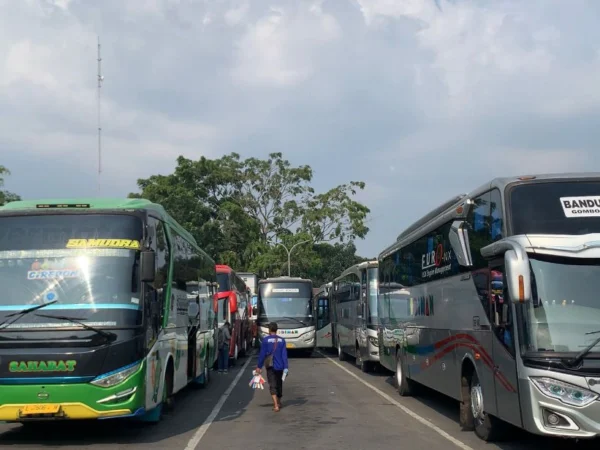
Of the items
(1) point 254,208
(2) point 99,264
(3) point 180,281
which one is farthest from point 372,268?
(1) point 254,208

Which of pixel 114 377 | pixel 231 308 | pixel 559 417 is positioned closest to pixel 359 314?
pixel 231 308

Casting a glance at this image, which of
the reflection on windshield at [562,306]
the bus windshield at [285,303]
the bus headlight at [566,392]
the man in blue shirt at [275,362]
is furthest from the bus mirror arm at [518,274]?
the bus windshield at [285,303]

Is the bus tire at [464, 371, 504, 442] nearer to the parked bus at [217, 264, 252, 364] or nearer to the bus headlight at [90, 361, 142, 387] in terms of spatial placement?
the bus headlight at [90, 361, 142, 387]

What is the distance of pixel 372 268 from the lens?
819 inches

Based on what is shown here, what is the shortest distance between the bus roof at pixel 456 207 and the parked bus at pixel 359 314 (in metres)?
2.13

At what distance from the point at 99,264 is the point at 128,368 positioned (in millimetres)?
1443

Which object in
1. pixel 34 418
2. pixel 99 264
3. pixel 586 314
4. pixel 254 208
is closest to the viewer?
pixel 586 314

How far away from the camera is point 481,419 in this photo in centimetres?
989

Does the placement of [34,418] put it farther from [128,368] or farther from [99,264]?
[99,264]

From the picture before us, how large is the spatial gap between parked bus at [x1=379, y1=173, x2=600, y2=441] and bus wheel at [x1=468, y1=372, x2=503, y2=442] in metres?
0.02

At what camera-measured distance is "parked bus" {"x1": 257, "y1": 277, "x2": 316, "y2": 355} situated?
28.8m

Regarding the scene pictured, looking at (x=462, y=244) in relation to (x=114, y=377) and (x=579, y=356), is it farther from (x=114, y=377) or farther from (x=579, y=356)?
(x=114, y=377)

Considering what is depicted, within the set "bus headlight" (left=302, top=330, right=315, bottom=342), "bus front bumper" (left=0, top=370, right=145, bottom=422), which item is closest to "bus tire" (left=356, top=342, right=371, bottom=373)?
"bus headlight" (left=302, top=330, right=315, bottom=342)

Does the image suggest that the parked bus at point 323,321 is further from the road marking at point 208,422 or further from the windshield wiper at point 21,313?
the windshield wiper at point 21,313
